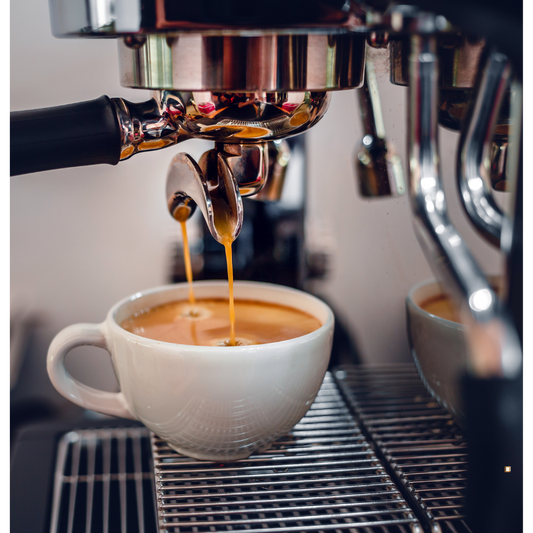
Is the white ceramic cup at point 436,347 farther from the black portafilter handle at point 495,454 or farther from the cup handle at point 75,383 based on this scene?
the cup handle at point 75,383

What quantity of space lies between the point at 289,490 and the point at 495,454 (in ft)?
0.54

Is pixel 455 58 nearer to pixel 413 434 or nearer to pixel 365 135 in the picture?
pixel 365 135

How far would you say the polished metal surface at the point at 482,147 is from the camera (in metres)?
0.25

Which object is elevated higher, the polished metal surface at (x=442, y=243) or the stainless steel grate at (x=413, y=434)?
the polished metal surface at (x=442, y=243)

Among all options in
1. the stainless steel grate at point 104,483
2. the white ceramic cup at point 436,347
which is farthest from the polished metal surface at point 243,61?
the stainless steel grate at point 104,483

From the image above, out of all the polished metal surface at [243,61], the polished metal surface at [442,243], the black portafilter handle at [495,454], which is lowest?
the black portafilter handle at [495,454]

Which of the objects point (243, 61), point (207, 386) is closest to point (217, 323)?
point (207, 386)

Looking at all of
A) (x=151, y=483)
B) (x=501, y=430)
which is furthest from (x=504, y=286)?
(x=151, y=483)

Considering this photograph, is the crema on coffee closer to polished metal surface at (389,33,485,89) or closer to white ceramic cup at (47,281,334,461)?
white ceramic cup at (47,281,334,461)

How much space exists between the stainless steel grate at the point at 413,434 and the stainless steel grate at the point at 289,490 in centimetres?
1

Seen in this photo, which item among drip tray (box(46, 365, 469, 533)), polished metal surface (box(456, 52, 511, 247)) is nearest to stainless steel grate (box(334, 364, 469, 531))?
drip tray (box(46, 365, 469, 533))

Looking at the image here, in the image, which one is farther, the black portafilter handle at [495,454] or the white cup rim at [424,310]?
the white cup rim at [424,310]

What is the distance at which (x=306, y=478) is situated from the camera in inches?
14.4

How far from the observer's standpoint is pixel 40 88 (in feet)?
1.60
